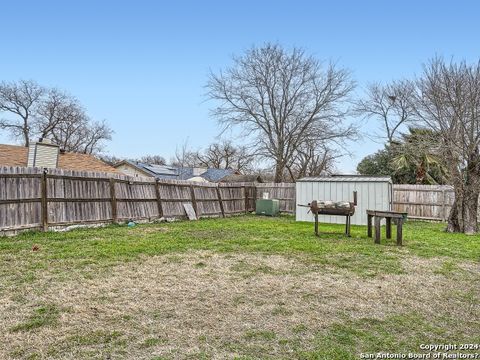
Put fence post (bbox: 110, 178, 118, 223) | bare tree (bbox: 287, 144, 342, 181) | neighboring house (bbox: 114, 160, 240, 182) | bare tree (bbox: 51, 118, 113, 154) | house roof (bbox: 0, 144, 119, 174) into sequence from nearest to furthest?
fence post (bbox: 110, 178, 118, 223)
house roof (bbox: 0, 144, 119, 174)
bare tree (bbox: 287, 144, 342, 181)
neighboring house (bbox: 114, 160, 240, 182)
bare tree (bbox: 51, 118, 113, 154)

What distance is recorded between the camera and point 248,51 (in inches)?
843

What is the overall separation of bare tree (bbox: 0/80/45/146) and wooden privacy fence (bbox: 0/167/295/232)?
2268 centimetres

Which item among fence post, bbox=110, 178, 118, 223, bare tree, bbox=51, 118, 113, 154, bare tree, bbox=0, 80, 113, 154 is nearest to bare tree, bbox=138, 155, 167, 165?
bare tree, bbox=51, 118, 113, 154

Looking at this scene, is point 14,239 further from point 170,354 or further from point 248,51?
point 248,51

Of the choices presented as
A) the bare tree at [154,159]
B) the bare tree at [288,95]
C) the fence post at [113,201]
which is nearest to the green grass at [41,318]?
the fence post at [113,201]

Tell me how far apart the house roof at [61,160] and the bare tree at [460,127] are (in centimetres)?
1494

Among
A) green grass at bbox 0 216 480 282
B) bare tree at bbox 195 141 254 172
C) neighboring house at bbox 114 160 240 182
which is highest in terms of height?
bare tree at bbox 195 141 254 172

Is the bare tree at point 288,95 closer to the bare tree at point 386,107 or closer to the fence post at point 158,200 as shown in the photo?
the bare tree at point 386,107

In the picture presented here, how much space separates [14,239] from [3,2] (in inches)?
257

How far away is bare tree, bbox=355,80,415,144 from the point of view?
21000 mm

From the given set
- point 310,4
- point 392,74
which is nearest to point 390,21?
point 310,4

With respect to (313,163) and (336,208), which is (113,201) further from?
(313,163)

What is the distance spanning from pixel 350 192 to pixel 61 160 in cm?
1322

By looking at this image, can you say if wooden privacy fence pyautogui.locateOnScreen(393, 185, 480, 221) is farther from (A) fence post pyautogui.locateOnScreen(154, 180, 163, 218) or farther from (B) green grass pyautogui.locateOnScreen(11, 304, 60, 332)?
(B) green grass pyautogui.locateOnScreen(11, 304, 60, 332)
